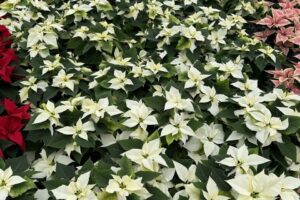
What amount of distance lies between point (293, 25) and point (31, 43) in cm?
181

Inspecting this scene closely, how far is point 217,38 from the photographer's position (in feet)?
8.45

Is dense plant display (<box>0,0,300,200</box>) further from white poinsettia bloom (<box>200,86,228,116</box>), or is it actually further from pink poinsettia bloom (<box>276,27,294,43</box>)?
pink poinsettia bloom (<box>276,27,294,43</box>)

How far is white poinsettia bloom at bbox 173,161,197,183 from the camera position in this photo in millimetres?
1598

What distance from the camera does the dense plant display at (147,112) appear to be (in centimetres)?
150

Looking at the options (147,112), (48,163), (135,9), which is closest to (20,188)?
(48,163)

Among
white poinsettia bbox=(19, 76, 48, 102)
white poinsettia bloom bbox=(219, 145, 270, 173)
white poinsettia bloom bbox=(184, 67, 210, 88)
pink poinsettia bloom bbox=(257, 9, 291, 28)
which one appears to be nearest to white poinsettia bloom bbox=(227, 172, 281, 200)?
white poinsettia bloom bbox=(219, 145, 270, 173)

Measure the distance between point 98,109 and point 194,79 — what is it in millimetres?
543

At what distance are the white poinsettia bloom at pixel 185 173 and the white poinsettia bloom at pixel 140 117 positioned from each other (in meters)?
0.23

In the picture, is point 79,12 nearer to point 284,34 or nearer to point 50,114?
point 50,114

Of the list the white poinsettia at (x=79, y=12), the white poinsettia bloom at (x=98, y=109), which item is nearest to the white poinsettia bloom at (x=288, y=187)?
the white poinsettia bloom at (x=98, y=109)

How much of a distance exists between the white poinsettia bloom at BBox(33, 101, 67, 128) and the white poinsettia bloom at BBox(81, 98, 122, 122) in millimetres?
101

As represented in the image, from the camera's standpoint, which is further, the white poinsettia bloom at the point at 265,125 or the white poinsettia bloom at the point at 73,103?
the white poinsettia bloom at the point at 73,103

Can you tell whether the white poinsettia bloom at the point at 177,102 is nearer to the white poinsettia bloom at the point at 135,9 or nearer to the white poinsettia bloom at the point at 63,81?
the white poinsettia bloom at the point at 63,81

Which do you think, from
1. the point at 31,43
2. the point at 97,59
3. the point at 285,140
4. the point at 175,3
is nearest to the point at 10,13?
the point at 31,43
